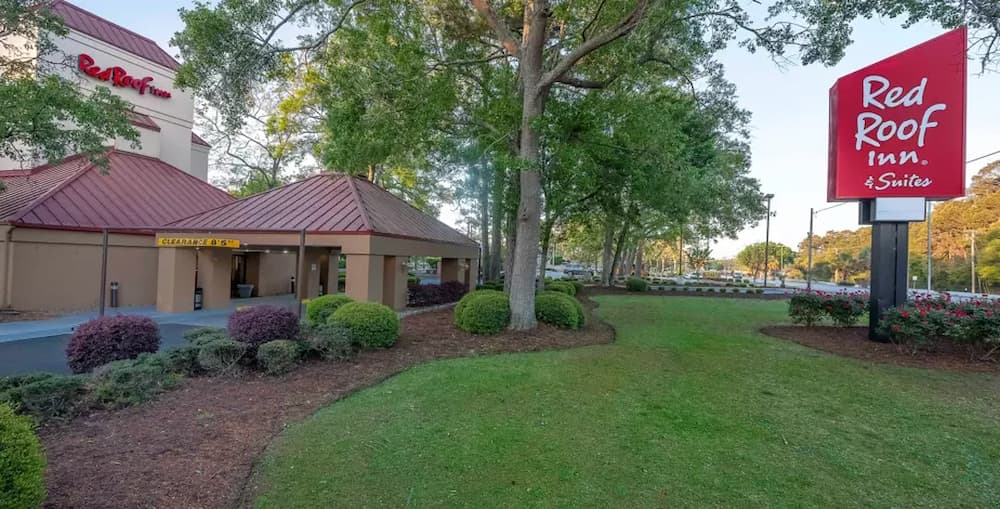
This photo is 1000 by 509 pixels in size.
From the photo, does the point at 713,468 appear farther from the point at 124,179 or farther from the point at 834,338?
the point at 124,179

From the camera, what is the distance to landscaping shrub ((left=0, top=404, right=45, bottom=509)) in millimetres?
2645

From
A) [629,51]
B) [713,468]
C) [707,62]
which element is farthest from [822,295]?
[713,468]

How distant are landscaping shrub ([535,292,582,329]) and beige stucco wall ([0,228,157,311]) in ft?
45.6

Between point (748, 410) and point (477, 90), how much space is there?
42.8ft

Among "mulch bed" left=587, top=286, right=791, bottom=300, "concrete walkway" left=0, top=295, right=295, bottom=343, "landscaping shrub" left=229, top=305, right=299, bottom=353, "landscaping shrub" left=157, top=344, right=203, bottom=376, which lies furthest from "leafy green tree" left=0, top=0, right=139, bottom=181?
"mulch bed" left=587, top=286, right=791, bottom=300

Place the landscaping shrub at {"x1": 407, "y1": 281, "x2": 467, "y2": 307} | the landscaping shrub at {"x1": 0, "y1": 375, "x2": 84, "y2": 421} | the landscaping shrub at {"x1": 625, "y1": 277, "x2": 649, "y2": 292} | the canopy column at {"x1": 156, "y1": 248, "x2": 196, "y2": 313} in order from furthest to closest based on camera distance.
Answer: the landscaping shrub at {"x1": 625, "y1": 277, "x2": 649, "y2": 292}
the landscaping shrub at {"x1": 407, "y1": 281, "x2": 467, "y2": 307}
the canopy column at {"x1": 156, "y1": 248, "x2": 196, "y2": 313}
the landscaping shrub at {"x1": 0, "y1": 375, "x2": 84, "y2": 421}

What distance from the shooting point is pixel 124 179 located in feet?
57.8

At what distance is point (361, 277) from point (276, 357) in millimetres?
6540

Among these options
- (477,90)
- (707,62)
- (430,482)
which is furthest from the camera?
(477,90)

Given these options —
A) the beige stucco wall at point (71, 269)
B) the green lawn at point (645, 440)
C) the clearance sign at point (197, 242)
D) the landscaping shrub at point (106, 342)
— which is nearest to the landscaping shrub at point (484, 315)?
the green lawn at point (645, 440)

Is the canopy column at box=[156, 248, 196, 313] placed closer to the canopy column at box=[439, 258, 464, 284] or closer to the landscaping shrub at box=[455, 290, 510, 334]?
the canopy column at box=[439, 258, 464, 284]

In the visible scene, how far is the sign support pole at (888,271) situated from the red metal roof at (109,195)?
65.2ft

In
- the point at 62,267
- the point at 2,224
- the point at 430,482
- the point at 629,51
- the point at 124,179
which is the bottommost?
the point at 430,482

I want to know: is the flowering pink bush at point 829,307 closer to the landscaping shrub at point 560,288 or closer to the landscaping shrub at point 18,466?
the landscaping shrub at point 560,288
